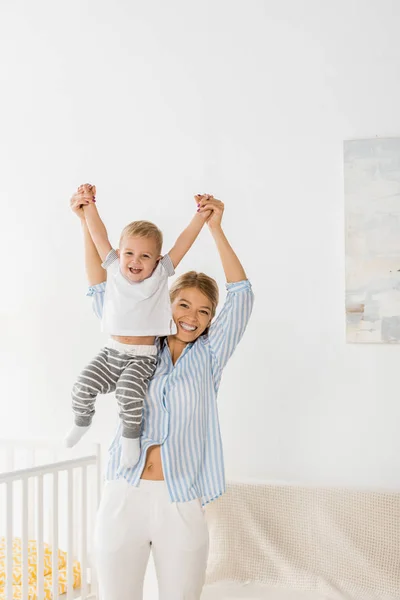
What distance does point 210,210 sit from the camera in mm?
2004

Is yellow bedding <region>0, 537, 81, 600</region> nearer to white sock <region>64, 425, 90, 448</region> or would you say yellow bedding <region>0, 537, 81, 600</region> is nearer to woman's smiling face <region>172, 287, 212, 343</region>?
white sock <region>64, 425, 90, 448</region>

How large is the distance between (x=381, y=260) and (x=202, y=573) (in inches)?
48.7

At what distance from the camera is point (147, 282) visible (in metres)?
1.98

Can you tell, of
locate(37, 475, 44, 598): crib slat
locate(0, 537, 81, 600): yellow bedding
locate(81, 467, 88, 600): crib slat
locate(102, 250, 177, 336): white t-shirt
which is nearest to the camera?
locate(102, 250, 177, 336): white t-shirt

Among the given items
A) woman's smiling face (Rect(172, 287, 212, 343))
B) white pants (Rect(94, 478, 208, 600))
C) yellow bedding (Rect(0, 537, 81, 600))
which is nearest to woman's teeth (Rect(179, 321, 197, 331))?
woman's smiling face (Rect(172, 287, 212, 343))

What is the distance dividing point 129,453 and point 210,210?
0.63 meters

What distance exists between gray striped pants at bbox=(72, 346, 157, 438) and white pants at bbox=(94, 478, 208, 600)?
16 cm

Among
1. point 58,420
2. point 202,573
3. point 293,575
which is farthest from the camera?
point 58,420

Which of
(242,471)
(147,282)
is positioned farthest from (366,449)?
(147,282)

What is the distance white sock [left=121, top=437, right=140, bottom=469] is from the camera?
6.01 ft

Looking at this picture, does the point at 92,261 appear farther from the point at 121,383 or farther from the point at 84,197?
the point at 121,383

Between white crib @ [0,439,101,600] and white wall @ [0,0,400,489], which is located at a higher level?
white wall @ [0,0,400,489]

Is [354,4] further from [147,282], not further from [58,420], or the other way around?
[58,420]

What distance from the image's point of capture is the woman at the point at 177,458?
1.79 meters
